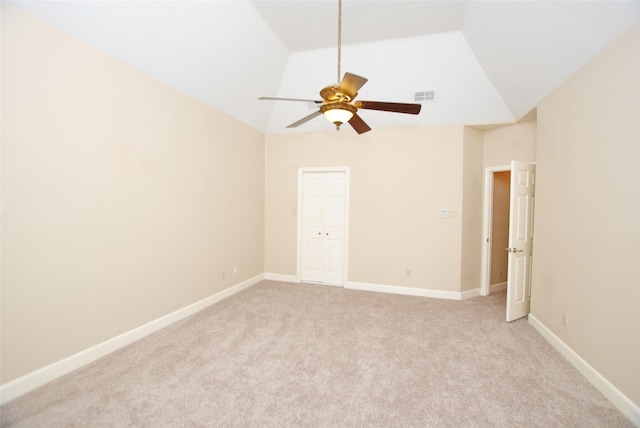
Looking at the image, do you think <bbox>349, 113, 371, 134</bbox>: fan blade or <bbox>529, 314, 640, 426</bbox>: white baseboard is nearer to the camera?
<bbox>529, 314, 640, 426</bbox>: white baseboard

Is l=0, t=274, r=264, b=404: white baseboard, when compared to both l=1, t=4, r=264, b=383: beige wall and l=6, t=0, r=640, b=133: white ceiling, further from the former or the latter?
l=6, t=0, r=640, b=133: white ceiling

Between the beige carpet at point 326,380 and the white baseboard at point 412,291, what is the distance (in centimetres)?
85

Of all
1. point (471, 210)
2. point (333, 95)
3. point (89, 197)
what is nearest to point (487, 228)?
point (471, 210)

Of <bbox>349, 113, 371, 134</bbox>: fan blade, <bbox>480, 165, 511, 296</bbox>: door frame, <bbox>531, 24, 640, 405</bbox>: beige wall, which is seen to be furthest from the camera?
<bbox>480, 165, 511, 296</bbox>: door frame

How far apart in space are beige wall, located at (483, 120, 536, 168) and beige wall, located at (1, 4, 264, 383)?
452cm

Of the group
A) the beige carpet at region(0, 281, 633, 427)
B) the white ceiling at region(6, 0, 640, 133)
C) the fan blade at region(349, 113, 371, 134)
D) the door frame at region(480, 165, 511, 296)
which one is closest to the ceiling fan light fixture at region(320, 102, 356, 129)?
the fan blade at region(349, 113, 371, 134)

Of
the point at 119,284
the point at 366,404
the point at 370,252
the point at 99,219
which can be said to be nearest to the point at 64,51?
Result: the point at 99,219

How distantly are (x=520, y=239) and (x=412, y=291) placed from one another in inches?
71.3

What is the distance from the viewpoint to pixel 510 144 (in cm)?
439

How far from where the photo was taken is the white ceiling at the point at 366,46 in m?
2.36

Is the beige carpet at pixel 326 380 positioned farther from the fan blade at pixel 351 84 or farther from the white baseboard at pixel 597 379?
the fan blade at pixel 351 84

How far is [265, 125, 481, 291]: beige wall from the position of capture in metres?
4.55

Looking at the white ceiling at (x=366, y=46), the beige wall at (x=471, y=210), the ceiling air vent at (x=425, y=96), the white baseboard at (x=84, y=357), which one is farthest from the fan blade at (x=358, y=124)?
the white baseboard at (x=84, y=357)

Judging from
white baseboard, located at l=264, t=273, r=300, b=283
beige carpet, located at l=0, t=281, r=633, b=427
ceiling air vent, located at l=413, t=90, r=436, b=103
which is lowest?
beige carpet, located at l=0, t=281, r=633, b=427
